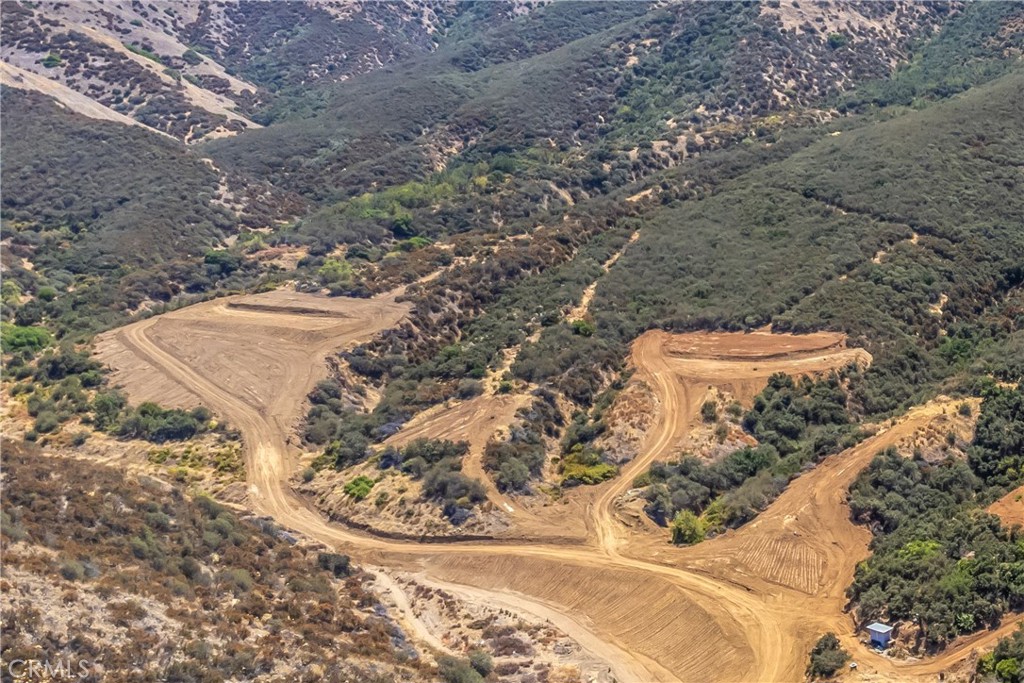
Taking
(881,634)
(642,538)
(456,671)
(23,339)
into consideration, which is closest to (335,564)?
(456,671)

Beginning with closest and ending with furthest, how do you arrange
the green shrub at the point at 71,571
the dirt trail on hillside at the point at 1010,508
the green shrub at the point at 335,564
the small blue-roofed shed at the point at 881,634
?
the green shrub at the point at 71,571 < the small blue-roofed shed at the point at 881,634 < the dirt trail on hillside at the point at 1010,508 < the green shrub at the point at 335,564

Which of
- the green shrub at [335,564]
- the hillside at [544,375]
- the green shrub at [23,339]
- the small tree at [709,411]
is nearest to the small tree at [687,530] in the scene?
the hillside at [544,375]

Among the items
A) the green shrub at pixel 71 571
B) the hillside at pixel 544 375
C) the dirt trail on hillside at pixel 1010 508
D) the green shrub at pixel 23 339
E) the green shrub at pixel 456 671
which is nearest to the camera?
the green shrub at pixel 71 571

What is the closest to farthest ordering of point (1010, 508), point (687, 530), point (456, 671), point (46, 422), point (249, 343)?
1. point (456, 671)
2. point (1010, 508)
3. point (687, 530)
4. point (46, 422)
5. point (249, 343)

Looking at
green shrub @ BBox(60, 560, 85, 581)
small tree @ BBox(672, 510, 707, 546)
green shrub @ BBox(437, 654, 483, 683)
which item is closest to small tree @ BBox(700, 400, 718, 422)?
small tree @ BBox(672, 510, 707, 546)

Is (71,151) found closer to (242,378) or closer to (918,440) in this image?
(242,378)

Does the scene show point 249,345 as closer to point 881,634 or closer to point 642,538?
point 642,538

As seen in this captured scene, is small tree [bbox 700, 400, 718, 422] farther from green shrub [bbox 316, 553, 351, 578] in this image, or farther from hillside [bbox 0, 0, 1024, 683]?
green shrub [bbox 316, 553, 351, 578]

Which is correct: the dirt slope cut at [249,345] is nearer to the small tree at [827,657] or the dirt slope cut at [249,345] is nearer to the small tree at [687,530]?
the small tree at [687,530]
